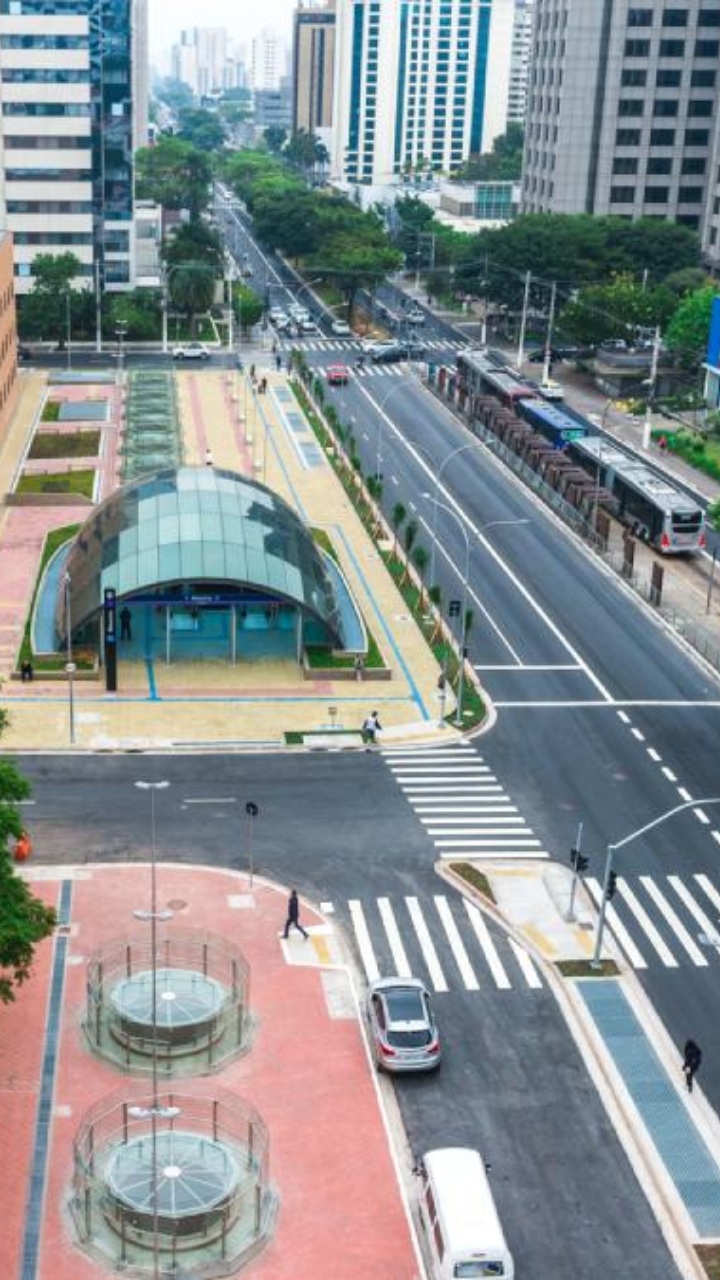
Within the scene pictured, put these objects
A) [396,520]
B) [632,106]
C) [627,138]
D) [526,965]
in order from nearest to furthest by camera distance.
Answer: [526,965]
[396,520]
[632,106]
[627,138]

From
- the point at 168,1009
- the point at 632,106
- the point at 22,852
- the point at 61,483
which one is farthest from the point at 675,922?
the point at 632,106

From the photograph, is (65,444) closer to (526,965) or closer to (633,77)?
(526,965)

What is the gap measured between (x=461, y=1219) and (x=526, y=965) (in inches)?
595

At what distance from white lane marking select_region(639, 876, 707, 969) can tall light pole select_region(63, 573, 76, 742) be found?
2645 cm

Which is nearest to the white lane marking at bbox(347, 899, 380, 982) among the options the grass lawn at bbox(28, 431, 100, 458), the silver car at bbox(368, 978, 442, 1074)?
the silver car at bbox(368, 978, 442, 1074)

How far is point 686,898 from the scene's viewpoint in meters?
54.6

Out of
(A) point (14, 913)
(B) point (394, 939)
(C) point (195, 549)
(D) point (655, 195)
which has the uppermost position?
(D) point (655, 195)

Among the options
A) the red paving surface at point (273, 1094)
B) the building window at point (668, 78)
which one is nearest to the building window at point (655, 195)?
the building window at point (668, 78)

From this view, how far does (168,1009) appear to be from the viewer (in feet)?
145

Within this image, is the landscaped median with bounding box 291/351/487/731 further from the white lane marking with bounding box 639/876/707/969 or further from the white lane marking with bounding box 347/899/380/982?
the white lane marking with bounding box 347/899/380/982

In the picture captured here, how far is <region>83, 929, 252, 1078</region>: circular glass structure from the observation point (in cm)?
4341

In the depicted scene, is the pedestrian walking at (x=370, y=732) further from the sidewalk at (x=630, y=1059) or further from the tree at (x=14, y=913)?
the tree at (x=14, y=913)

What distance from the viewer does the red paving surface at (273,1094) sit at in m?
36.3

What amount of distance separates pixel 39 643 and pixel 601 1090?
4152cm
